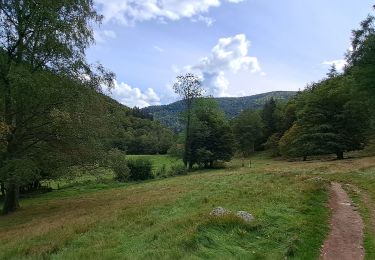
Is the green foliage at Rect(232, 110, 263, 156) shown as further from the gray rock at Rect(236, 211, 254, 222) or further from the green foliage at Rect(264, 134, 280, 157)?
the gray rock at Rect(236, 211, 254, 222)

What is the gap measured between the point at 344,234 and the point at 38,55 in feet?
79.0

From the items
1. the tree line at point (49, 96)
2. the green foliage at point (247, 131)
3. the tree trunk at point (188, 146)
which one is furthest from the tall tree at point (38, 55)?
the green foliage at point (247, 131)

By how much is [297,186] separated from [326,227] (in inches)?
350

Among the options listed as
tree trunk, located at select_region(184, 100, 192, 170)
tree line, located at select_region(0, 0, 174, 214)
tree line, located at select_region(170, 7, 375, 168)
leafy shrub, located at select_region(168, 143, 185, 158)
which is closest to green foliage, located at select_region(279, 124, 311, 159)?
tree line, located at select_region(170, 7, 375, 168)

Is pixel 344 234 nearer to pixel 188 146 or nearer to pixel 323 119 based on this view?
pixel 323 119

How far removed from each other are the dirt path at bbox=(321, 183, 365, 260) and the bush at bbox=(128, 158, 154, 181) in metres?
49.9

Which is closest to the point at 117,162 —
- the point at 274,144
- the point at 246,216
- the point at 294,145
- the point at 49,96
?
the point at 49,96

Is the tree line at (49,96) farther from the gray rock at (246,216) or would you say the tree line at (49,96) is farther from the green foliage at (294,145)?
the green foliage at (294,145)

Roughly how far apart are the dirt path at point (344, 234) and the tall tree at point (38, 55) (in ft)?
59.2

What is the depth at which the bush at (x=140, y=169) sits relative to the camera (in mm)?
→ 69188

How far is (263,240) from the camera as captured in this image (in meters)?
13.4

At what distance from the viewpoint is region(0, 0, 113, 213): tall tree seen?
27.8 m

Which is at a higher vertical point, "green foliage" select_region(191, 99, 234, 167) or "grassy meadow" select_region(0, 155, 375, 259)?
"green foliage" select_region(191, 99, 234, 167)

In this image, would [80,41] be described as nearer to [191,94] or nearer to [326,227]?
[326,227]
